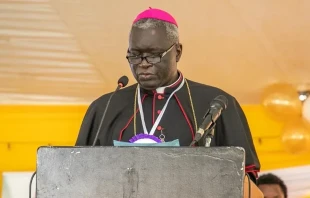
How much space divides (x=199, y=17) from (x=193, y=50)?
2.12 ft

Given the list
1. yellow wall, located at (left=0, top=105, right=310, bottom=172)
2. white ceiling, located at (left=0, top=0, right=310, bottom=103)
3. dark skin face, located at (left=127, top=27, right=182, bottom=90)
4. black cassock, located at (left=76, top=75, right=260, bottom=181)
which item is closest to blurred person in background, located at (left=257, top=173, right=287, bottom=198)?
yellow wall, located at (left=0, top=105, right=310, bottom=172)

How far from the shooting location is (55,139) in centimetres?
607

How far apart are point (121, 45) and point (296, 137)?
69.2 inches

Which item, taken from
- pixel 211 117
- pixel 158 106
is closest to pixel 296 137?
pixel 158 106

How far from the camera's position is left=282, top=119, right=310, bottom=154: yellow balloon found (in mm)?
5672

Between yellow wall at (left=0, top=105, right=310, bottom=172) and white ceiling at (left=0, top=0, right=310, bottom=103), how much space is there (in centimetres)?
14

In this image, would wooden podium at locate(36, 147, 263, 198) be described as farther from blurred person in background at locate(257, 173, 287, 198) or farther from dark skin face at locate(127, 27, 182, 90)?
blurred person in background at locate(257, 173, 287, 198)

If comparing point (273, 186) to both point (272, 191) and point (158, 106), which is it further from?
point (158, 106)

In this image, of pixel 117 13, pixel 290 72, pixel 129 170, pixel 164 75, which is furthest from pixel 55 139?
pixel 129 170

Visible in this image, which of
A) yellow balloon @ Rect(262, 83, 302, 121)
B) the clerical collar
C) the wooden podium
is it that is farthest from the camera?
yellow balloon @ Rect(262, 83, 302, 121)

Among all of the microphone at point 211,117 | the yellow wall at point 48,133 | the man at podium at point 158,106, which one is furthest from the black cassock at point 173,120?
the yellow wall at point 48,133

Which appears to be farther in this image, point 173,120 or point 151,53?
point 173,120

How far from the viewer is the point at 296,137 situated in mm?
5738

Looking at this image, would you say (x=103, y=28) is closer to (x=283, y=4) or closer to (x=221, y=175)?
(x=283, y=4)
